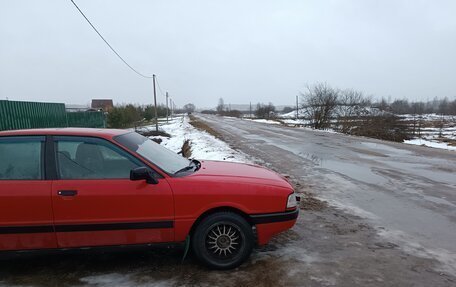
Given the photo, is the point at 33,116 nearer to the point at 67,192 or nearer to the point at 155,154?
the point at 155,154

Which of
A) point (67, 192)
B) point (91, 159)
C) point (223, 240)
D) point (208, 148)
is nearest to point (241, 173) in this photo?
point (223, 240)

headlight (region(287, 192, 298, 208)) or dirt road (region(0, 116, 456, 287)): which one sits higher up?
headlight (region(287, 192, 298, 208))

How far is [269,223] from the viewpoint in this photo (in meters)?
4.07

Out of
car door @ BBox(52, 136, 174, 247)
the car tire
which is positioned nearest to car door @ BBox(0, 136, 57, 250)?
car door @ BBox(52, 136, 174, 247)

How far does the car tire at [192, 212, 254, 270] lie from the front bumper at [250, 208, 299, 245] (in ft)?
0.36

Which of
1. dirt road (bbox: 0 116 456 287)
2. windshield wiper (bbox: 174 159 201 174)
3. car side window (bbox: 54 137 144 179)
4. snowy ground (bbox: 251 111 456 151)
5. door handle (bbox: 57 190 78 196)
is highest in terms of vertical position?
car side window (bbox: 54 137 144 179)

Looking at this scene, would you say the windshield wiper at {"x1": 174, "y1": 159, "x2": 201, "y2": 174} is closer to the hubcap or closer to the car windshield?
the car windshield

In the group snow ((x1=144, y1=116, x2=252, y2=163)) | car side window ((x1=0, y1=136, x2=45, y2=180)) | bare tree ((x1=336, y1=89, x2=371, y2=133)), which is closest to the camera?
car side window ((x1=0, y1=136, x2=45, y2=180))

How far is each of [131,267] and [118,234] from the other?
0.50 m

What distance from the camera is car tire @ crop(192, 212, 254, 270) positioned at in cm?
393

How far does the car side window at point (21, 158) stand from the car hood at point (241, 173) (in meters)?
1.72

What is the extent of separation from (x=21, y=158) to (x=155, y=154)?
1.46m

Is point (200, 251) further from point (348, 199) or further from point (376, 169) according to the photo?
point (376, 169)

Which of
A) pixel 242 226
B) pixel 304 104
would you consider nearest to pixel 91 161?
pixel 242 226
